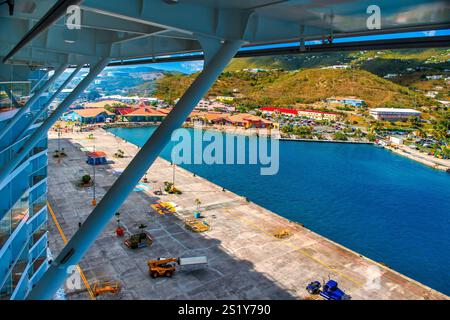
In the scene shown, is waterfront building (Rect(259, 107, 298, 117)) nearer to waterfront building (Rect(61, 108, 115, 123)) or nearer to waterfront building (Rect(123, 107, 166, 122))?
waterfront building (Rect(123, 107, 166, 122))

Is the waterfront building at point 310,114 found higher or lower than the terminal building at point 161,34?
higher

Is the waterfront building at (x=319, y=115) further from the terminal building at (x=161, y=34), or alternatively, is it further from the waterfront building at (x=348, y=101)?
the terminal building at (x=161, y=34)

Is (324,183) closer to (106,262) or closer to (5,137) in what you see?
(106,262)

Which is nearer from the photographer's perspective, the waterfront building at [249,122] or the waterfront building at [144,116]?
the waterfront building at [249,122]

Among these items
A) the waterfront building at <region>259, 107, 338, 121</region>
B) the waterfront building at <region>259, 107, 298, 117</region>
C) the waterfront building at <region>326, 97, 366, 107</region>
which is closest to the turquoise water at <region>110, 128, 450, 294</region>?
the waterfront building at <region>259, 107, 338, 121</region>

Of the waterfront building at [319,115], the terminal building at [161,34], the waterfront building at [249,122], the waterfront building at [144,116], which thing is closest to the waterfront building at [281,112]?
the waterfront building at [319,115]

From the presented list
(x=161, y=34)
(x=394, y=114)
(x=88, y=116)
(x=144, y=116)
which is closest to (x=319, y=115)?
(x=394, y=114)

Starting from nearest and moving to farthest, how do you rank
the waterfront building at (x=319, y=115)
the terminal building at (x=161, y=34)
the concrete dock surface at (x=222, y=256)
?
the terminal building at (x=161, y=34), the concrete dock surface at (x=222, y=256), the waterfront building at (x=319, y=115)
